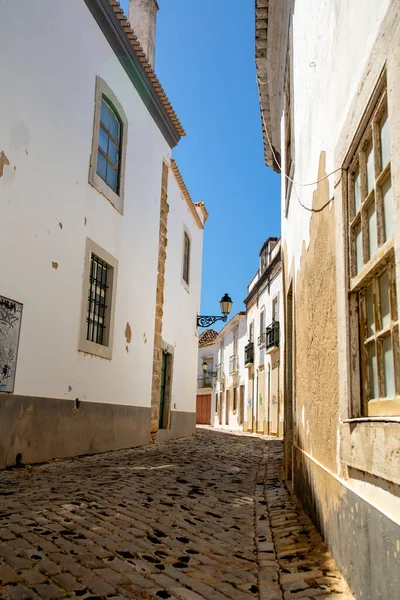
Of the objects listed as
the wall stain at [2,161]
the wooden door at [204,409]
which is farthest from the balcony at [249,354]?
the wall stain at [2,161]

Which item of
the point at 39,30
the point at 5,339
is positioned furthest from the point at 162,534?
the point at 39,30

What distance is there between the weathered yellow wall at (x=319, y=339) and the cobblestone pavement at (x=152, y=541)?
2.01ft

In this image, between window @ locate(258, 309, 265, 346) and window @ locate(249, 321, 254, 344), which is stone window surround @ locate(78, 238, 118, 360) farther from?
window @ locate(249, 321, 254, 344)

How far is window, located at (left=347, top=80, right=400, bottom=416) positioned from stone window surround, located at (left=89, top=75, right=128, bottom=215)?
20.4 ft

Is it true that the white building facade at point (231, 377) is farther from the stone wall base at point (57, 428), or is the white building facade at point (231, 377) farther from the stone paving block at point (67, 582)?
the stone paving block at point (67, 582)

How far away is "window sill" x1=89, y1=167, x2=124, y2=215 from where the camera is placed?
8.50 metres

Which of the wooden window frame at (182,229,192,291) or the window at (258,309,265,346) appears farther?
the window at (258,309,265,346)

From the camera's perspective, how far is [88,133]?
848 centimetres

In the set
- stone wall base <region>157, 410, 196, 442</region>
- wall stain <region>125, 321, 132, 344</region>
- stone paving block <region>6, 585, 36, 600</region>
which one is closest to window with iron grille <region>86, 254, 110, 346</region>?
wall stain <region>125, 321, 132, 344</region>

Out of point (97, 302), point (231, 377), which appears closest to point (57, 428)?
point (97, 302)

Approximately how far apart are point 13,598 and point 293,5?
6125 millimetres

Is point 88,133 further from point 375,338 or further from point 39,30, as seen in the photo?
point 375,338

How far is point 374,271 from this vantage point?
250cm

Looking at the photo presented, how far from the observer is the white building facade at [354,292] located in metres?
2.09
